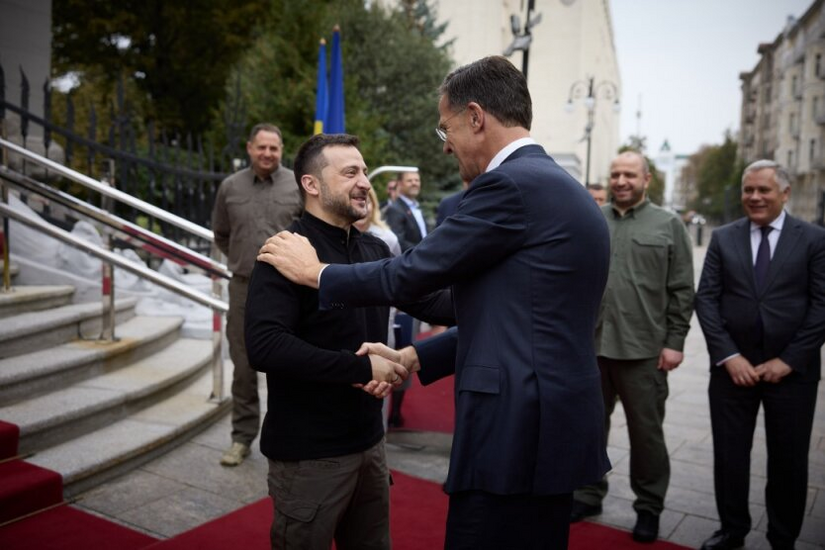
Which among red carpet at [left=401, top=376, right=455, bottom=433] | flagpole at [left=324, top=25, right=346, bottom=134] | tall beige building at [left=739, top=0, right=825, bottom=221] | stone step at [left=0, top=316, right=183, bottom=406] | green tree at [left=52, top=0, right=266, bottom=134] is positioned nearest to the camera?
stone step at [left=0, top=316, right=183, bottom=406]

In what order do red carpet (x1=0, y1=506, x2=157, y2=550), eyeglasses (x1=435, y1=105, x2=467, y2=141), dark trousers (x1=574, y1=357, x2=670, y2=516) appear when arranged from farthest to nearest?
1. dark trousers (x1=574, y1=357, x2=670, y2=516)
2. red carpet (x1=0, y1=506, x2=157, y2=550)
3. eyeglasses (x1=435, y1=105, x2=467, y2=141)

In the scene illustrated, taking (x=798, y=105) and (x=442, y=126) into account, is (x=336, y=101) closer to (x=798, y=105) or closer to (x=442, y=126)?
(x=442, y=126)

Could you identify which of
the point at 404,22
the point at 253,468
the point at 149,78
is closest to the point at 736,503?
the point at 253,468

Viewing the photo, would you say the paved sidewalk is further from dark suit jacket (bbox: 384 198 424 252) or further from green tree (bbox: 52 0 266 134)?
green tree (bbox: 52 0 266 134)

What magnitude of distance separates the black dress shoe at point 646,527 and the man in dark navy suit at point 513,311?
211 centimetres

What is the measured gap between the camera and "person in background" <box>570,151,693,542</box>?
397 centimetres

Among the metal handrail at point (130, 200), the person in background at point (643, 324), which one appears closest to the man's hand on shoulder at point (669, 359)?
the person in background at point (643, 324)

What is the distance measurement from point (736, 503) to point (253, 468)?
2886mm

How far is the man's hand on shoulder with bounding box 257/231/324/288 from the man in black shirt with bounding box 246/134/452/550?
8 centimetres

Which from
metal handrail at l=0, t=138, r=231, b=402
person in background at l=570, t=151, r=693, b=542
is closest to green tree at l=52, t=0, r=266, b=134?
metal handrail at l=0, t=138, r=231, b=402

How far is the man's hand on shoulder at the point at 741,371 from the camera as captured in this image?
3.72m

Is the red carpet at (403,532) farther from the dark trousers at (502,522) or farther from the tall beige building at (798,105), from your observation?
the tall beige building at (798,105)

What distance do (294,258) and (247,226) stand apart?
2693mm

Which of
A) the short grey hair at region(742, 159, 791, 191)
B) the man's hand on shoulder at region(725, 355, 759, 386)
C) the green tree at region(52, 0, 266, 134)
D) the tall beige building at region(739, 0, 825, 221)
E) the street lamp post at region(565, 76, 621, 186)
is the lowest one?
the man's hand on shoulder at region(725, 355, 759, 386)
